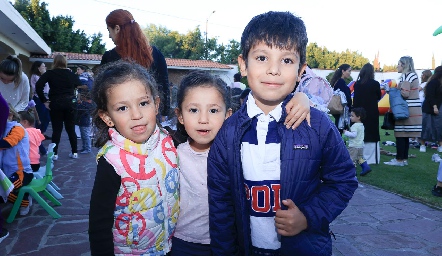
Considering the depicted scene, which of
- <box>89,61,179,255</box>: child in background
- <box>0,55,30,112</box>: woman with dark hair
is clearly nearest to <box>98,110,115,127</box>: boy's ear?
<box>89,61,179,255</box>: child in background

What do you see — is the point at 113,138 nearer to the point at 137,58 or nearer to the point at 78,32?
the point at 137,58

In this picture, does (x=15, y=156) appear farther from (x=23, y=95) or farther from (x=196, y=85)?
(x=196, y=85)

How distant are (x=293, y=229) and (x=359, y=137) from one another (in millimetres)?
5247

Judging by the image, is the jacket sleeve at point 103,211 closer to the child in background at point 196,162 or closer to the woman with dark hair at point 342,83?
the child in background at point 196,162

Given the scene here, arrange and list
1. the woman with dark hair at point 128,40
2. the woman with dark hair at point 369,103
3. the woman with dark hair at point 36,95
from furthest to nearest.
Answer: the woman with dark hair at point 36,95 → the woman with dark hair at point 369,103 → the woman with dark hair at point 128,40

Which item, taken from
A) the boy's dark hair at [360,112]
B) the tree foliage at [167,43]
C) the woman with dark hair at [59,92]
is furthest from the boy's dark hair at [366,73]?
the tree foliage at [167,43]

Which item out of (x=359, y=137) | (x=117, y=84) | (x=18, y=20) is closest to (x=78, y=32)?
(x=18, y=20)

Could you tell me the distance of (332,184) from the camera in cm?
154

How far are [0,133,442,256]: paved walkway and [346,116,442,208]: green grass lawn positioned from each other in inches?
9.2

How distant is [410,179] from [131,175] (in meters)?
5.43

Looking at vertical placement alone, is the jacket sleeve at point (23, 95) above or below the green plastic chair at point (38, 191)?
above

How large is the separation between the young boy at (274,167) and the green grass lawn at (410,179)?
3.73 m

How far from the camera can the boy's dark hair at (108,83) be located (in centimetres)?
178

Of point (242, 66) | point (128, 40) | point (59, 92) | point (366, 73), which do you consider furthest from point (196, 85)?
point (366, 73)
